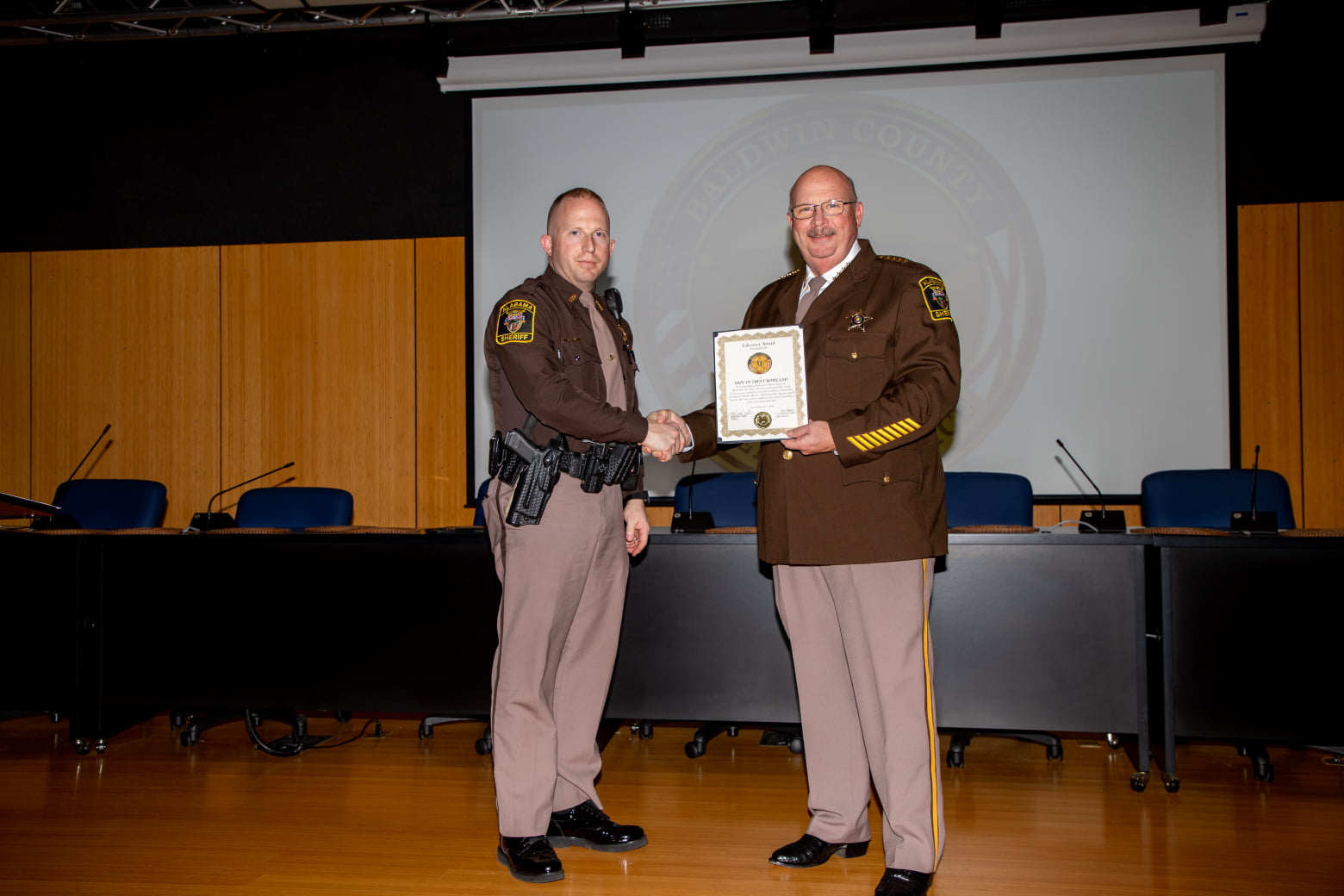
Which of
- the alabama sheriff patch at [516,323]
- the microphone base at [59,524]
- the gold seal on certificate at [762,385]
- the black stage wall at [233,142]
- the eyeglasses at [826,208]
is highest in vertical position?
the black stage wall at [233,142]

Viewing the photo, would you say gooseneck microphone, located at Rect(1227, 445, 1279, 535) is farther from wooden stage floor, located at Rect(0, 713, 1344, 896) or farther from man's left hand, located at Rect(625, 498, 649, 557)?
man's left hand, located at Rect(625, 498, 649, 557)

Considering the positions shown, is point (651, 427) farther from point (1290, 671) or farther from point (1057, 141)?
point (1057, 141)

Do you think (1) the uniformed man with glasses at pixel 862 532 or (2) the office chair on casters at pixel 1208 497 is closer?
(1) the uniformed man with glasses at pixel 862 532

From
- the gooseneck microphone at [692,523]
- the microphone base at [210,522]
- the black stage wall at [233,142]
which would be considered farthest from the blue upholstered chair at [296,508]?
the black stage wall at [233,142]

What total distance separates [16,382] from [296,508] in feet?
10.4

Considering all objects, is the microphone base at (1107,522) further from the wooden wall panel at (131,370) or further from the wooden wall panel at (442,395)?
the wooden wall panel at (131,370)

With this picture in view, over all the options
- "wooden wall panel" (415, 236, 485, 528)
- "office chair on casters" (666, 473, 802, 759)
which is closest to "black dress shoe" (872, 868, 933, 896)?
"office chair on casters" (666, 473, 802, 759)

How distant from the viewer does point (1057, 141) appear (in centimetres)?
484

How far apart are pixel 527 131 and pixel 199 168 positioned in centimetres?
225

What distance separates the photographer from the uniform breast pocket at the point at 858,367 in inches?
84.7

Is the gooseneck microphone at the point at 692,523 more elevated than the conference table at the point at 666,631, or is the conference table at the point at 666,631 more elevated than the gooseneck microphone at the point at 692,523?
the gooseneck microphone at the point at 692,523

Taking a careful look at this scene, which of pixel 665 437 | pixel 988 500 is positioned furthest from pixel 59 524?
pixel 988 500

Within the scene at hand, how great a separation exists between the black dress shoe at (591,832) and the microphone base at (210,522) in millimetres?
1973

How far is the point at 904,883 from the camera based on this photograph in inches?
77.0
